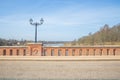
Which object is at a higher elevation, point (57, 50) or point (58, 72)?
point (57, 50)

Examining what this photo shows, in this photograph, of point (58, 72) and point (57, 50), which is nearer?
point (58, 72)

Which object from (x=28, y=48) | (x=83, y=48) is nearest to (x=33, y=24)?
(x=28, y=48)

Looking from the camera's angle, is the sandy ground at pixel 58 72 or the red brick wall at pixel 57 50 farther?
the red brick wall at pixel 57 50

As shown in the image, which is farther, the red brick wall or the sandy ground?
the red brick wall

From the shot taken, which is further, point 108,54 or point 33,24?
point 33,24

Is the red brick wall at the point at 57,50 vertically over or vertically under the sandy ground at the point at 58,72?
over

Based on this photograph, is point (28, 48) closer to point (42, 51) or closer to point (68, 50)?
point (42, 51)

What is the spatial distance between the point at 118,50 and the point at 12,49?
6.98 metres

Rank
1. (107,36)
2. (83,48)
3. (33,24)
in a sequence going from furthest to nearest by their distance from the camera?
(107,36) < (33,24) < (83,48)

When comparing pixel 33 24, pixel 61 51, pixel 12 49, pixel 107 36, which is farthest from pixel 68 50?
pixel 107 36

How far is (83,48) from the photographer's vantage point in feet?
48.3

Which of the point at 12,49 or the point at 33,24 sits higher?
the point at 33,24

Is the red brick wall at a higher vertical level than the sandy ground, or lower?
higher

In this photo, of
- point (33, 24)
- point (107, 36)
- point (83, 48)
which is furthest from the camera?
point (107, 36)
